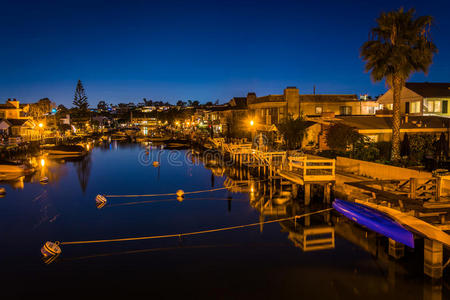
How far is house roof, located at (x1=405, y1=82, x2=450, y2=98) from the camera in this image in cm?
3666

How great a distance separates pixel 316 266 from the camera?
1498 centimetres

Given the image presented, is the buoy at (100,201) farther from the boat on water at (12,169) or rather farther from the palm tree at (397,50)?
the palm tree at (397,50)

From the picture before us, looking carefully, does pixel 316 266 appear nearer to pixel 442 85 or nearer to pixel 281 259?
pixel 281 259

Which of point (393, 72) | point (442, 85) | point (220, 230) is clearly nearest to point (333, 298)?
point (220, 230)

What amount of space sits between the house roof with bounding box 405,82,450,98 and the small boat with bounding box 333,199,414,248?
2561cm

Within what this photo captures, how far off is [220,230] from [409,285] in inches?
398

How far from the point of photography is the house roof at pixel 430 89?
3666 cm

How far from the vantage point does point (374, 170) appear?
72.9 feet

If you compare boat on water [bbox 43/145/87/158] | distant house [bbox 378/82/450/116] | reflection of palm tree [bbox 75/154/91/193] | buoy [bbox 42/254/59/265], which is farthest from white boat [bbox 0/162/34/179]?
distant house [bbox 378/82/450/116]

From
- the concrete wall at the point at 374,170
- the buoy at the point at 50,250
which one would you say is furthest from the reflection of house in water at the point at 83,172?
the concrete wall at the point at 374,170

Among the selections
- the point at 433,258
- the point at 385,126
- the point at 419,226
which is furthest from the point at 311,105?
the point at 433,258

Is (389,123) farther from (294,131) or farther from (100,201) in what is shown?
(100,201)

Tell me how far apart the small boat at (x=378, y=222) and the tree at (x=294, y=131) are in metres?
20.8

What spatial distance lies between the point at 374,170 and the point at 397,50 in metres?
8.71
